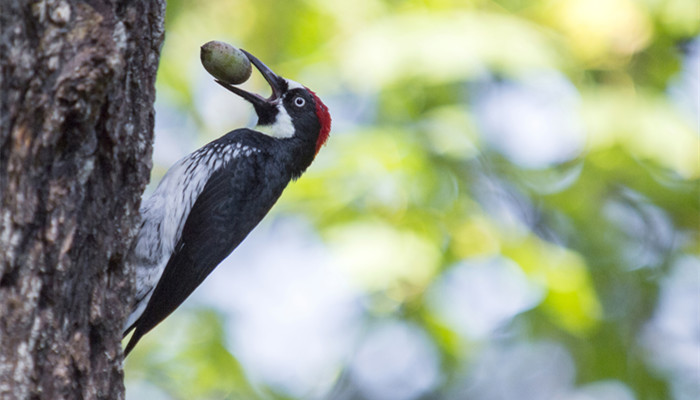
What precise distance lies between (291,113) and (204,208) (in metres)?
0.97

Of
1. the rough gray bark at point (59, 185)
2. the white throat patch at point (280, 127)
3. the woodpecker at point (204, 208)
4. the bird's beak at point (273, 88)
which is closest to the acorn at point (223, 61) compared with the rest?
the woodpecker at point (204, 208)

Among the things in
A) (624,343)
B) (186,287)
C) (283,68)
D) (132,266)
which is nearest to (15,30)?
(132,266)

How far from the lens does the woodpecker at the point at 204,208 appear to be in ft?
12.0

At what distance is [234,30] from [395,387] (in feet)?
12.4

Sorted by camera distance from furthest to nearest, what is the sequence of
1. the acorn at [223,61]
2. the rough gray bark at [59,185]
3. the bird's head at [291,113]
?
the bird's head at [291,113]
the acorn at [223,61]
the rough gray bark at [59,185]

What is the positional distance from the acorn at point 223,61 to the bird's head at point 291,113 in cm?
91

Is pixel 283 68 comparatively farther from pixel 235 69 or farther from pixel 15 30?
pixel 15 30

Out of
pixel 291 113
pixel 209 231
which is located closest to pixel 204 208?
pixel 209 231

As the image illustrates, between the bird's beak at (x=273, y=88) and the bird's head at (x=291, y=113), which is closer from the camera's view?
the bird's beak at (x=273, y=88)

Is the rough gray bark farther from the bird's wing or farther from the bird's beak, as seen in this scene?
the bird's beak

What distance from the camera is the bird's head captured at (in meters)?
4.49

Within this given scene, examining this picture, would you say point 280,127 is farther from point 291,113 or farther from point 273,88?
point 273,88

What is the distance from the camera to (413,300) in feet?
16.6

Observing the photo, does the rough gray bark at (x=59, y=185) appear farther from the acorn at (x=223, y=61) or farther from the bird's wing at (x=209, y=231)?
the bird's wing at (x=209, y=231)
